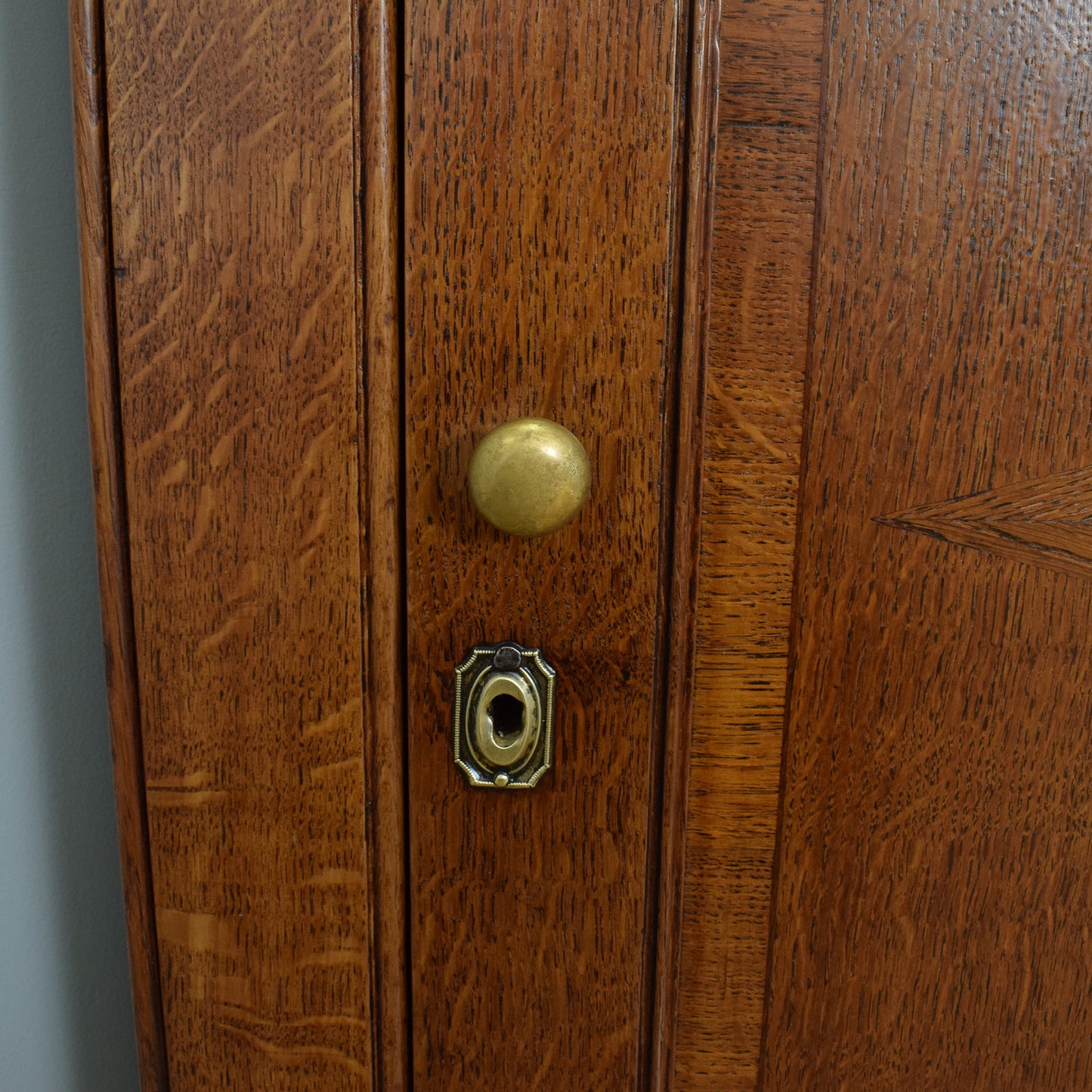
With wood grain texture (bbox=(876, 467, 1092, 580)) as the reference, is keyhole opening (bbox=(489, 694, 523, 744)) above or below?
below

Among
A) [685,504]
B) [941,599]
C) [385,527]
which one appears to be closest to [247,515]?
[385,527]

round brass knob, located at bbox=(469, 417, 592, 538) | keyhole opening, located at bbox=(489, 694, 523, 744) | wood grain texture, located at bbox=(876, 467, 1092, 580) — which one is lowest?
keyhole opening, located at bbox=(489, 694, 523, 744)

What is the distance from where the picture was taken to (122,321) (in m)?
0.35

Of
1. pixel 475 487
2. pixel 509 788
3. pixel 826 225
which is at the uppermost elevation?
pixel 826 225

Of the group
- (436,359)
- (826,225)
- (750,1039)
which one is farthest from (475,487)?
(750,1039)

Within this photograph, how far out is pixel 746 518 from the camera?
380 millimetres

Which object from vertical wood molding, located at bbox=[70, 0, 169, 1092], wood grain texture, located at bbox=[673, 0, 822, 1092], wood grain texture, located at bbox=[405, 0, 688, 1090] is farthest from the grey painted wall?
wood grain texture, located at bbox=[673, 0, 822, 1092]

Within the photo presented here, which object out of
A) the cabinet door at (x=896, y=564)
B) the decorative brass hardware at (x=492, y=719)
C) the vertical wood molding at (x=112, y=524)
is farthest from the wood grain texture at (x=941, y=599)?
the vertical wood molding at (x=112, y=524)

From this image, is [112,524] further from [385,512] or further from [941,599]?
[941,599]

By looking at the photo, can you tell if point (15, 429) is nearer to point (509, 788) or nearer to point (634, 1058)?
point (509, 788)

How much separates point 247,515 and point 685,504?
0.58 ft

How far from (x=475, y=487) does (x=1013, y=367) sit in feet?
0.76

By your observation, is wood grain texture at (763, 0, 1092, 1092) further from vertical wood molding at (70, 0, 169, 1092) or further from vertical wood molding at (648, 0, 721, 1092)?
vertical wood molding at (70, 0, 169, 1092)

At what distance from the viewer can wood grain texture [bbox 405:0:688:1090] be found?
0.34 m
